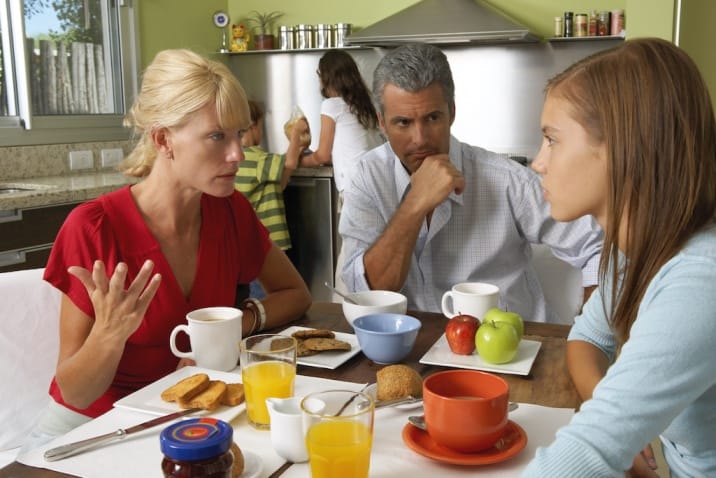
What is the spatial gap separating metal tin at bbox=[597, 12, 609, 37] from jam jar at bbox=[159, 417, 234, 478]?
4354 mm

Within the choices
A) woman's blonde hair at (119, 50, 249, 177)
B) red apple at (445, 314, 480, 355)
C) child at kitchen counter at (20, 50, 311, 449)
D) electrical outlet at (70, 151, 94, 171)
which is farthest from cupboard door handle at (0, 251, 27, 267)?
red apple at (445, 314, 480, 355)

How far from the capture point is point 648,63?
0.91 meters

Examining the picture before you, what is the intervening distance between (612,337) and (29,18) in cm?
354

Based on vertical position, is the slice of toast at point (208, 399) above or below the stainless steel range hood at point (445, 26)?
below

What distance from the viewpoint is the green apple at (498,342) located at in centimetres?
122

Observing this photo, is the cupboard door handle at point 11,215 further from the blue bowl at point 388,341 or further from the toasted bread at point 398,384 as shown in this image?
the toasted bread at point 398,384

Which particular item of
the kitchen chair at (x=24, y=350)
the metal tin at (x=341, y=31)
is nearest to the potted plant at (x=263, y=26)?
the metal tin at (x=341, y=31)

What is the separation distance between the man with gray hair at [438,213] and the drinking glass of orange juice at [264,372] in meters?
0.74

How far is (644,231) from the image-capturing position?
0.93 m

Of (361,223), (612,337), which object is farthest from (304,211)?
(612,337)

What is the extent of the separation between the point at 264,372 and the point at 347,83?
333 cm

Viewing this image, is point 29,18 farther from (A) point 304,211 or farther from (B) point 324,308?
(B) point 324,308

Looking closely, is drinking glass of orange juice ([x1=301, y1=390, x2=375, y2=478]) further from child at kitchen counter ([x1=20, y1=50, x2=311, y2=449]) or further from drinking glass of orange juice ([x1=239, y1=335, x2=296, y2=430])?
child at kitchen counter ([x1=20, y1=50, x2=311, y2=449])

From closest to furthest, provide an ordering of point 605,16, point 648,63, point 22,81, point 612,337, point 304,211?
point 648,63
point 612,337
point 22,81
point 304,211
point 605,16
